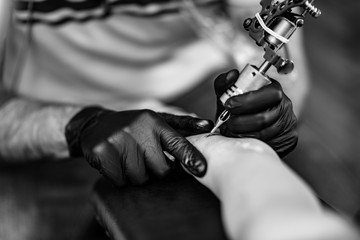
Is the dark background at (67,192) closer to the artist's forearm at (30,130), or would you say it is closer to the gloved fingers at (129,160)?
the artist's forearm at (30,130)

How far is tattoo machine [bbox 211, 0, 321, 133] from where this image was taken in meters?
0.61

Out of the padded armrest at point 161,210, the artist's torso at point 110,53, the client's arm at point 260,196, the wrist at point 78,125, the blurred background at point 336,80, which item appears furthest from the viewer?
the blurred background at point 336,80

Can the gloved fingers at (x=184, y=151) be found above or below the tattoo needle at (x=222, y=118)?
below

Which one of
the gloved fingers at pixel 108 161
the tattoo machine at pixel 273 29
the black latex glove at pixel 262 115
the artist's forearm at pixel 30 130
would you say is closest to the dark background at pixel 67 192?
the artist's forearm at pixel 30 130

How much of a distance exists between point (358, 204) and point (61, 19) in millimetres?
802

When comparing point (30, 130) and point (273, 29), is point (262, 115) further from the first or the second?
point (30, 130)

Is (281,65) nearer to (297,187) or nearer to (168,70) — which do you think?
(297,187)

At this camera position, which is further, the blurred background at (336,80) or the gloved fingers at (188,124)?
the blurred background at (336,80)

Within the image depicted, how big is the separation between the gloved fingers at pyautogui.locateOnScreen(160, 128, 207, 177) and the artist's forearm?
13.2 inches

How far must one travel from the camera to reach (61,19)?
1.09 meters

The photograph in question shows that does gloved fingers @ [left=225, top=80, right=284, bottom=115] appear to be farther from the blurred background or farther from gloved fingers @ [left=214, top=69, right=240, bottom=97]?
the blurred background

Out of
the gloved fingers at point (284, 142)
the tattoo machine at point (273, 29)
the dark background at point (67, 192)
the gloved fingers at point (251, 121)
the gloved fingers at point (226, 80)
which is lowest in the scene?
the dark background at point (67, 192)

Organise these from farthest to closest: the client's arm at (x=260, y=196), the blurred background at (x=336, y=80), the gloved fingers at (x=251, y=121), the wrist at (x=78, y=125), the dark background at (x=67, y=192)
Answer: the blurred background at (x=336, y=80) → the dark background at (x=67, y=192) → the wrist at (x=78, y=125) → the gloved fingers at (x=251, y=121) → the client's arm at (x=260, y=196)

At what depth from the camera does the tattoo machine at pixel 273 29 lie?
61 cm
